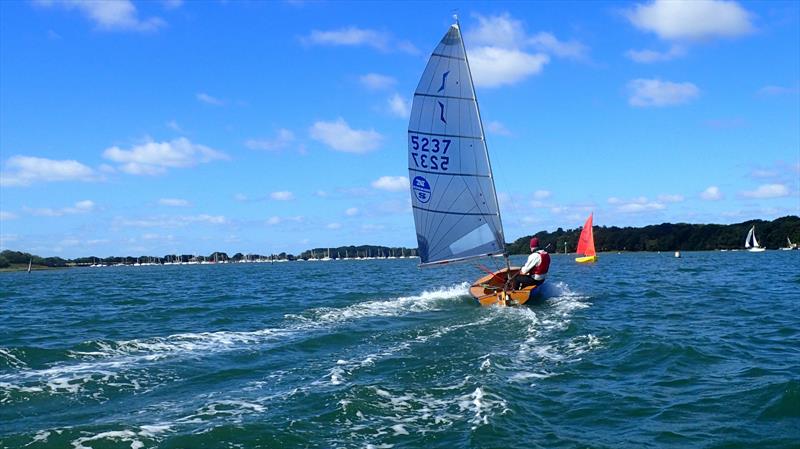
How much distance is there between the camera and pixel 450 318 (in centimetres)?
2166

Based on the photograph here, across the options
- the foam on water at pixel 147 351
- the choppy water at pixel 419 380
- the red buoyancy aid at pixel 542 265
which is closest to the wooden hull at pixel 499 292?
the red buoyancy aid at pixel 542 265

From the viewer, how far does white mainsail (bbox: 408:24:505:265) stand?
25094mm

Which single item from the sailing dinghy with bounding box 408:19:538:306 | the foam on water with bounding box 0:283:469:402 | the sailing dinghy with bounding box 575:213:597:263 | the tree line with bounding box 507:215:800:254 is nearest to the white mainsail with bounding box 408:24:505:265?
the sailing dinghy with bounding box 408:19:538:306

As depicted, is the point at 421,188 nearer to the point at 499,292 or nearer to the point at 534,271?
the point at 499,292

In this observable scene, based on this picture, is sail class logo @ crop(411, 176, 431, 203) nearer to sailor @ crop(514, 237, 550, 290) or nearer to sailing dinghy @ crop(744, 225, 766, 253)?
sailor @ crop(514, 237, 550, 290)

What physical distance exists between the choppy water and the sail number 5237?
5948 mm

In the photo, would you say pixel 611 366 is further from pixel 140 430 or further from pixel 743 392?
pixel 140 430

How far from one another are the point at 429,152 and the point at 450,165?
3.41ft

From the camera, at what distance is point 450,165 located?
25484 millimetres

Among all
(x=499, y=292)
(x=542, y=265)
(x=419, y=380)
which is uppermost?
(x=542, y=265)

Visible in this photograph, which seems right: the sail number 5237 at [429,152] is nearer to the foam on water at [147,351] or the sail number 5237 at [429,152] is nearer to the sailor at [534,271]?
the sailor at [534,271]

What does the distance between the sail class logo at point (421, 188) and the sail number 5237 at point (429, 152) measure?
54cm

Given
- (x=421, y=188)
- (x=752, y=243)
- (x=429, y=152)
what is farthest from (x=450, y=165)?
(x=752, y=243)

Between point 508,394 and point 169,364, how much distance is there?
8.29 m
